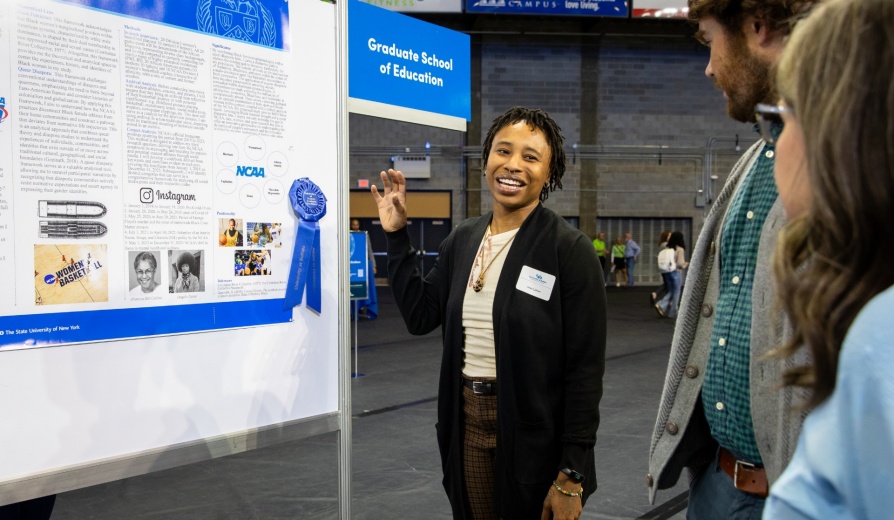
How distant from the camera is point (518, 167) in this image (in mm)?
2041

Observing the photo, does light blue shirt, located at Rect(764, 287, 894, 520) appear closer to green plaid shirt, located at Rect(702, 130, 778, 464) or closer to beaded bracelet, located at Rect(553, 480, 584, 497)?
green plaid shirt, located at Rect(702, 130, 778, 464)

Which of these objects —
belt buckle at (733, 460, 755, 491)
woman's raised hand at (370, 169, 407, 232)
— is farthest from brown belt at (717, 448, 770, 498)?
woman's raised hand at (370, 169, 407, 232)

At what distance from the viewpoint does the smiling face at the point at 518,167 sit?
80.4 inches

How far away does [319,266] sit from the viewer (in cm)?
227

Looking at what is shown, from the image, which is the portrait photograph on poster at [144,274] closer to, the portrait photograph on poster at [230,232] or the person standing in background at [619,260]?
the portrait photograph on poster at [230,232]

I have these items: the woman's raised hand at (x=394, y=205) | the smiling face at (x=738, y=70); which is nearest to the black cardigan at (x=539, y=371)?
the woman's raised hand at (x=394, y=205)

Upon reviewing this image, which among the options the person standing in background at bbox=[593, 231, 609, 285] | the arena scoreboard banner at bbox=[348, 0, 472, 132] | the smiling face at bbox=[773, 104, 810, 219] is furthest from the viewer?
the person standing in background at bbox=[593, 231, 609, 285]

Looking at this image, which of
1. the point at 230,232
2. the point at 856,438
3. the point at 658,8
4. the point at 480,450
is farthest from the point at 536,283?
the point at 658,8

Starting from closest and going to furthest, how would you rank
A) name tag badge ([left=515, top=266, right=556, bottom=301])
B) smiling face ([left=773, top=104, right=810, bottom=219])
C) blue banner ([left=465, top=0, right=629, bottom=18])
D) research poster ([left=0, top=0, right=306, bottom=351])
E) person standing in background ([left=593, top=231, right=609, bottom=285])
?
smiling face ([left=773, top=104, right=810, bottom=219]) < research poster ([left=0, top=0, right=306, bottom=351]) < name tag badge ([left=515, top=266, right=556, bottom=301]) < blue banner ([left=465, top=0, right=629, bottom=18]) < person standing in background ([left=593, top=231, right=609, bottom=285])

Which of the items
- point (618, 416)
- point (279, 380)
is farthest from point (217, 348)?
point (618, 416)

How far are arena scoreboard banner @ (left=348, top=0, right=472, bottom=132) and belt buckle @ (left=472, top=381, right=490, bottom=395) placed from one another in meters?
1.07

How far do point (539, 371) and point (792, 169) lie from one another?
130 centimetres

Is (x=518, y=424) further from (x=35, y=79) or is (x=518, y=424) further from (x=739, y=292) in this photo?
(x=35, y=79)

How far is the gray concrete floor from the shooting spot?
3.46 meters
